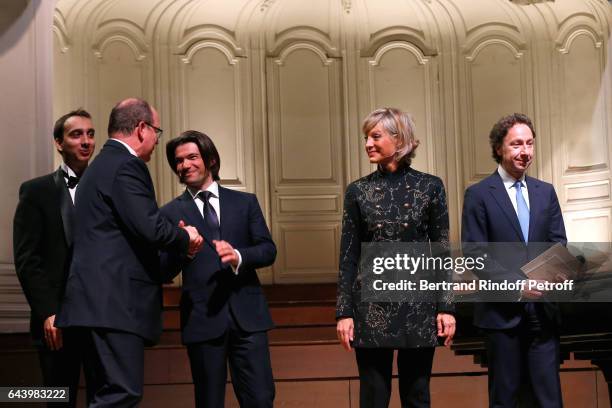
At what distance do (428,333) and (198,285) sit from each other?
0.91m

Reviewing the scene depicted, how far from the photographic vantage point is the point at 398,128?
3.66 metres

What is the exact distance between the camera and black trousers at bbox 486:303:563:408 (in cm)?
370

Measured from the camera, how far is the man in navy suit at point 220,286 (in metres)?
3.67

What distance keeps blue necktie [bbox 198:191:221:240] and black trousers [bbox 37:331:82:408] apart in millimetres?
718

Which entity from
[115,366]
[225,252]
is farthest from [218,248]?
[115,366]

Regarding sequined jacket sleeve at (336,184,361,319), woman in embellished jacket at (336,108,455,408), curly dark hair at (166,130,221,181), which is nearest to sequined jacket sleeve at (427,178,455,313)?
woman in embellished jacket at (336,108,455,408)

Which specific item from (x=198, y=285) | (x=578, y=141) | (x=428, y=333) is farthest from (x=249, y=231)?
(x=578, y=141)

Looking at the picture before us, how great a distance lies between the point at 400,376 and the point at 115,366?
1046mm

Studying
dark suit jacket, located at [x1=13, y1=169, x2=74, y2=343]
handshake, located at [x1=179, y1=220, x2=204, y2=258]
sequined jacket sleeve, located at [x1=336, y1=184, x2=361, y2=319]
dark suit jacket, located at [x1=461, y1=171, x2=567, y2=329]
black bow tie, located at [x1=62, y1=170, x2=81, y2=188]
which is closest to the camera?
handshake, located at [x1=179, y1=220, x2=204, y2=258]

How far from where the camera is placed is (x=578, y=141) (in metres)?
7.57

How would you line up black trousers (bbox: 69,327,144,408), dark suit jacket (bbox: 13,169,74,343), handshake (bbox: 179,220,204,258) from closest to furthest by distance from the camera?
black trousers (bbox: 69,327,144,408)
handshake (bbox: 179,220,204,258)
dark suit jacket (bbox: 13,169,74,343)

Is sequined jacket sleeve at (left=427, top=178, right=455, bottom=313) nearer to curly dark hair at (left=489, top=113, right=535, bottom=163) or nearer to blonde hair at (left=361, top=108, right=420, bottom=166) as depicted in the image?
blonde hair at (left=361, top=108, right=420, bottom=166)

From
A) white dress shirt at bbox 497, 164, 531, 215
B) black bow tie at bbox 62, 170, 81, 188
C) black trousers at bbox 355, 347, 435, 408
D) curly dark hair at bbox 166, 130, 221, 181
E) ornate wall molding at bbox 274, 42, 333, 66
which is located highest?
ornate wall molding at bbox 274, 42, 333, 66

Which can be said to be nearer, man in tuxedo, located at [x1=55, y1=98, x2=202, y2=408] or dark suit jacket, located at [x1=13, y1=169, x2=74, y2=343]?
man in tuxedo, located at [x1=55, y1=98, x2=202, y2=408]
